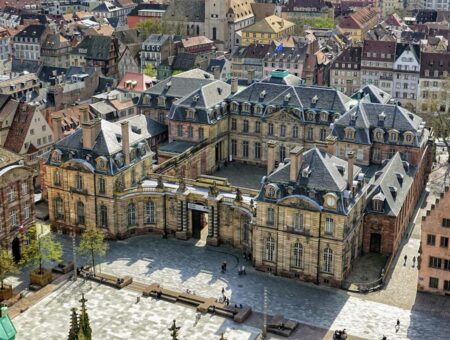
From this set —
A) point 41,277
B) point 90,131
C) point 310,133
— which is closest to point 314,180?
point 90,131

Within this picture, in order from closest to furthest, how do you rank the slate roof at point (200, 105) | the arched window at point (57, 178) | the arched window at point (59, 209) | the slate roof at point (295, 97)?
the arched window at point (57, 178), the arched window at point (59, 209), the slate roof at point (295, 97), the slate roof at point (200, 105)

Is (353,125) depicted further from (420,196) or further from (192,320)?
(192,320)

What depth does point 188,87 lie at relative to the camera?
149125mm

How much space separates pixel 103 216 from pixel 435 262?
4957 cm

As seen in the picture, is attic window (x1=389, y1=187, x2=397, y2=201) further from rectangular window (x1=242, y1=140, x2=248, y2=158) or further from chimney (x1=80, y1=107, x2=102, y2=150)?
chimney (x1=80, y1=107, x2=102, y2=150)

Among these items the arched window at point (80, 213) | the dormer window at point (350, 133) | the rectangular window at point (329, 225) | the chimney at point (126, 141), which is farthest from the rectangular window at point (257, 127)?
the rectangular window at point (329, 225)

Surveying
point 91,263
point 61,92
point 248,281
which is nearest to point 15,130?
point 61,92

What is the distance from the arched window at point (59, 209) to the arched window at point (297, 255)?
3850 centimetres

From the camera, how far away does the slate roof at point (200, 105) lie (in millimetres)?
139625

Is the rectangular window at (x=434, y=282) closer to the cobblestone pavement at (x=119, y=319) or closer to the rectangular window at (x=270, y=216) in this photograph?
the rectangular window at (x=270, y=216)

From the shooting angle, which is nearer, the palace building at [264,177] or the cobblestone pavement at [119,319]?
the cobblestone pavement at [119,319]

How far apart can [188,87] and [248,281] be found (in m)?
56.7

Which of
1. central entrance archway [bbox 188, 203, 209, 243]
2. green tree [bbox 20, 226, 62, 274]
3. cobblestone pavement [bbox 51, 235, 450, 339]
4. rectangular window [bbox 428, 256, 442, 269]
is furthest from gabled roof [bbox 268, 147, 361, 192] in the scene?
green tree [bbox 20, 226, 62, 274]

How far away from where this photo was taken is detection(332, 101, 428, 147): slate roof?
127 metres
